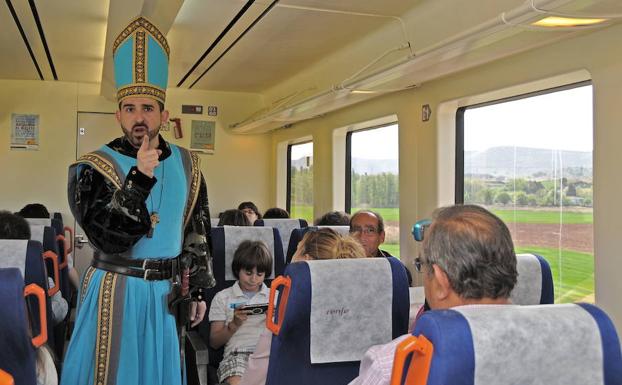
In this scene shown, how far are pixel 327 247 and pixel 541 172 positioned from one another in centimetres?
193

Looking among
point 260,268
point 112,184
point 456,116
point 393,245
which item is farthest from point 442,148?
point 112,184

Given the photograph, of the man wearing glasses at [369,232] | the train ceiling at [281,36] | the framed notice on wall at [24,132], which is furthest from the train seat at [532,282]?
the framed notice on wall at [24,132]

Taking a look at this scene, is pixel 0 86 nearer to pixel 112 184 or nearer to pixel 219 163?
pixel 219 163

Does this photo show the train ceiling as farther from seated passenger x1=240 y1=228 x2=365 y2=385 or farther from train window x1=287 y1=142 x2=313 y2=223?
seated passenger x1=240 y1=228 x2=365 y2=385

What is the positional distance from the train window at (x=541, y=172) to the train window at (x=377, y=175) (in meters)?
0.99

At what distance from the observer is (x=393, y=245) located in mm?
5426

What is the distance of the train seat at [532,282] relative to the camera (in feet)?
6.44

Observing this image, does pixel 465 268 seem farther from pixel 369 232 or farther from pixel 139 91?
pixel 369 232

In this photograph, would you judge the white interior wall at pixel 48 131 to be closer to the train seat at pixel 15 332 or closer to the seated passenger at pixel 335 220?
the seated passenger at pixel 335 220

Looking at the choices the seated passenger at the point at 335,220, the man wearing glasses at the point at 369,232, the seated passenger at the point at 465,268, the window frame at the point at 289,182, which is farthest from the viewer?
the window frame at the point at 289,182

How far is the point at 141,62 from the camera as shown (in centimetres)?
185

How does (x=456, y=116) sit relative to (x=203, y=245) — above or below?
above

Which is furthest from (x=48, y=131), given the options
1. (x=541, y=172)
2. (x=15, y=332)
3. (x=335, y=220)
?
(x=15, y=332)

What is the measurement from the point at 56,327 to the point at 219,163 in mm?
4691
